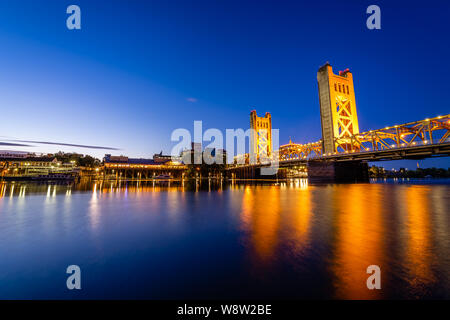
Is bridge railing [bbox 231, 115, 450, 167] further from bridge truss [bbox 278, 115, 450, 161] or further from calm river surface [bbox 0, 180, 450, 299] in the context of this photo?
calm river surface [bbox 0, 180, 450, 299]

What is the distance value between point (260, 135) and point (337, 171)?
57.4 metres

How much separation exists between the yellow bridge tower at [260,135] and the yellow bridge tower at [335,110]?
4203 centimetres

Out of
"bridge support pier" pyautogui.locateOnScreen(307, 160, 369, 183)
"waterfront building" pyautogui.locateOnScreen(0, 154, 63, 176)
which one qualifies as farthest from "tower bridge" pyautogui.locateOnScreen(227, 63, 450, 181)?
"waterfront building" pyautogui.locateOnScreen(0, 154, 63, 176)

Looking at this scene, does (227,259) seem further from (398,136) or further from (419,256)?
(398,136)

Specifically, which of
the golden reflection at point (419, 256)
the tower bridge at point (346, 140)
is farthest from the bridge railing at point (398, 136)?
the golden reflection at point (419, 256)

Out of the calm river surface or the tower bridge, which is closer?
the calm river surface

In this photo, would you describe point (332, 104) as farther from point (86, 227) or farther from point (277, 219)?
point (86, 227)

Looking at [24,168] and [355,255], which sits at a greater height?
[24,168]

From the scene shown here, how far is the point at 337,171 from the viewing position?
42.8 metres

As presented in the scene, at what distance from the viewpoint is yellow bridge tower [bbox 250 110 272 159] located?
9400cm

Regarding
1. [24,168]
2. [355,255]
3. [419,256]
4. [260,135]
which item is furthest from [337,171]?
[24,168]

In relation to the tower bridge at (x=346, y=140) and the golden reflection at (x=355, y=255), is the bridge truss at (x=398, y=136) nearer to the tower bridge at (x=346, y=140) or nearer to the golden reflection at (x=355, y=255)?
the tower bridge at (x=346, y=140)

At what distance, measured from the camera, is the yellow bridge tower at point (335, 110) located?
5016 cm

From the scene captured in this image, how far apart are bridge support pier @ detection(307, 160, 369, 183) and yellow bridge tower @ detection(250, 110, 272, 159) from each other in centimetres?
4806
